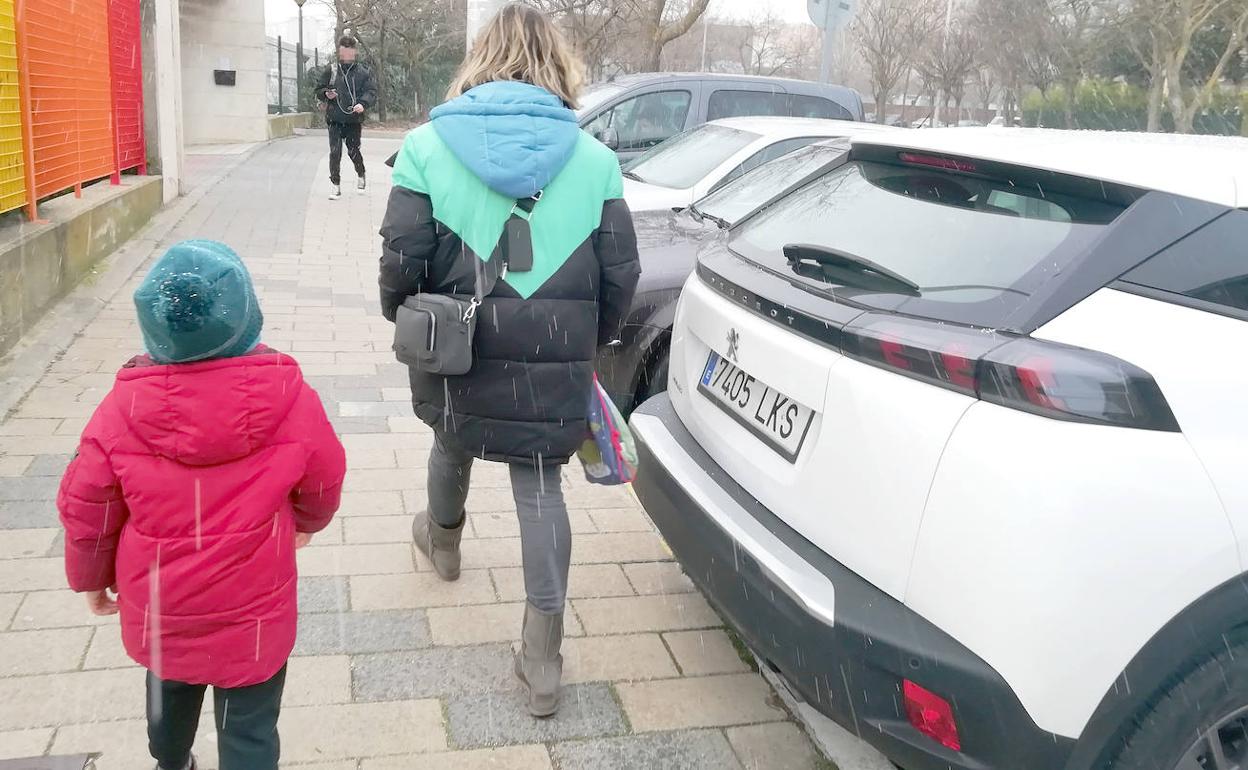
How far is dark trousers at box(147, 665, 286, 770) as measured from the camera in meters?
2.25

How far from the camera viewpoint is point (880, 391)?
7.45 feet

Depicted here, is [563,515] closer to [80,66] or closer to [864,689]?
[864,689]

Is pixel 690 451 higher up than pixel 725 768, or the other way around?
pixel 690 451

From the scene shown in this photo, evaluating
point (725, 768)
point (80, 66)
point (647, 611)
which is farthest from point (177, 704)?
point (80, 66)

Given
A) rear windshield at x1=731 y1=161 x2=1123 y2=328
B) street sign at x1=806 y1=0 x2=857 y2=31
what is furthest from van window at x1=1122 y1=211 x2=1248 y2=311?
street sign at x1=806 y1=0 x2=857 y2=31

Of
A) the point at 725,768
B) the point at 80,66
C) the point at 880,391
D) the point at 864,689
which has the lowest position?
the point at 725,768

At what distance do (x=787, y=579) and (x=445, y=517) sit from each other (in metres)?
1.43

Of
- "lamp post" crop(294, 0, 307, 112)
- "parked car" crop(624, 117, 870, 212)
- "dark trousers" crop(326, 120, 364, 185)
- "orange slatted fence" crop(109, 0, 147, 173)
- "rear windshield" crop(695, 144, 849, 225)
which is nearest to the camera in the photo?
"rear windshield" crop(695, 144, 849, 225)

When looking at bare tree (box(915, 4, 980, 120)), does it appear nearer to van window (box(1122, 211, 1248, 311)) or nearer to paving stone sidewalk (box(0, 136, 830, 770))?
paving stone sidewalk (box(0, 136, 830, 770))

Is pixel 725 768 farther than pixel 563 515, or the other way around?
pixel 563 515

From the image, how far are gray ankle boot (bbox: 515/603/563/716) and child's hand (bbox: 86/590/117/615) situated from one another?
1.11m

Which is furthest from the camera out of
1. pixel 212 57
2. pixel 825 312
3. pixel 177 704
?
pixel 212 57

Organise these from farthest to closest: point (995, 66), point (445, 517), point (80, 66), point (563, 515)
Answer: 1. point (995, 66)
2. point (80, 66)
3. point (445, 517)
4. point (563, 515)

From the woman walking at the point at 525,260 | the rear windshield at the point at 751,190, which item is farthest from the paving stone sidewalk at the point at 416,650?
the rear windshield at the point at 751,190
